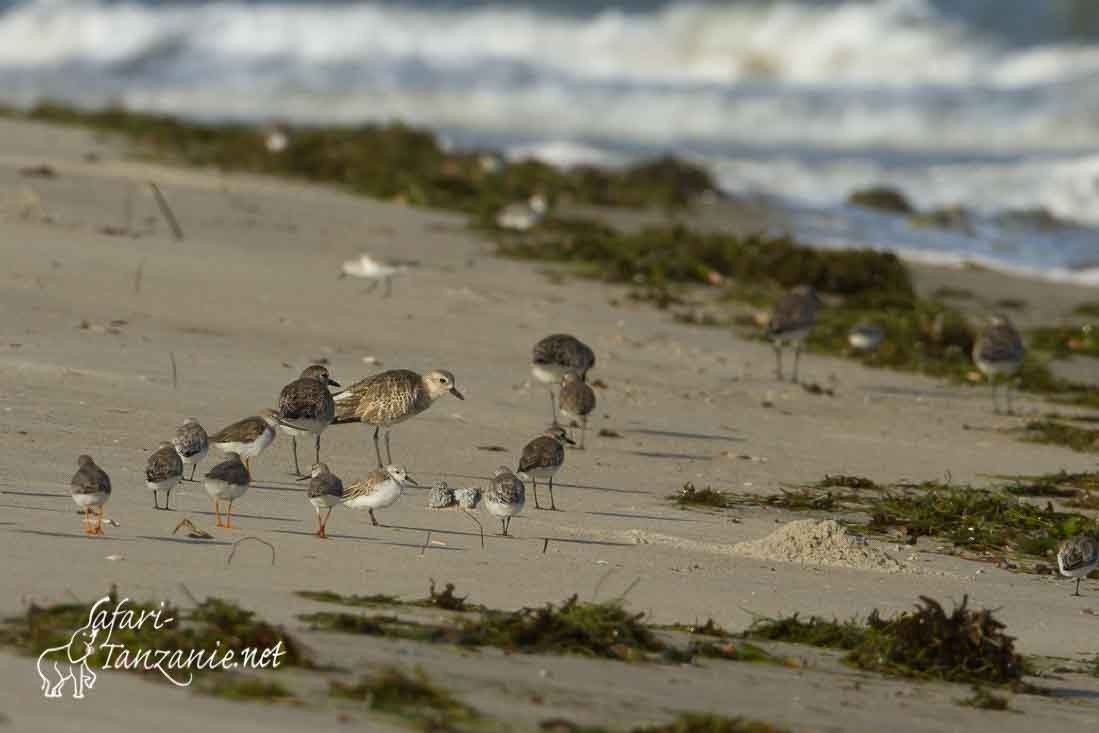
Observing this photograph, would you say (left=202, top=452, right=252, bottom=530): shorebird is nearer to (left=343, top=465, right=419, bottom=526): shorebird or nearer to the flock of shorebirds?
the flock of shorebirds

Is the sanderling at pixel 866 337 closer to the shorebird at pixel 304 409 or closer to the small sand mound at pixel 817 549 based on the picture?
the small sand mound at pixel 817 549

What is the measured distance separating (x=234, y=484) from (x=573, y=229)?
10.7 m

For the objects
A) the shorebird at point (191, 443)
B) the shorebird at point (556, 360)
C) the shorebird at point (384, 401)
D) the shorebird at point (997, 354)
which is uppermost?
the shorebird at point (997, 354)

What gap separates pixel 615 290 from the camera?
15.8 metres

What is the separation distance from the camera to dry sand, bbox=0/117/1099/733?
6469 mm

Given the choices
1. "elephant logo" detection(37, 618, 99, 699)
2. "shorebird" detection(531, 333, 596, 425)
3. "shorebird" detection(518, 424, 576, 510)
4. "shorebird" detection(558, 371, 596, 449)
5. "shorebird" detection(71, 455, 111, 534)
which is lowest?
"elephant logo" detection(37, 618, 99, 699)

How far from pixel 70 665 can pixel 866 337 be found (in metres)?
9.79

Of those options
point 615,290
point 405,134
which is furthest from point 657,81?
point 615,290

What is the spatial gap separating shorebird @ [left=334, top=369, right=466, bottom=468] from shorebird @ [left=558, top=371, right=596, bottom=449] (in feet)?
3.17

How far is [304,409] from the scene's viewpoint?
9.52 m

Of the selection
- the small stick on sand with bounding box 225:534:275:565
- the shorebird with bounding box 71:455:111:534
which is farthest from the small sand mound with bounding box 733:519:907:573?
the shorebird with bounding box 71:455:111:534

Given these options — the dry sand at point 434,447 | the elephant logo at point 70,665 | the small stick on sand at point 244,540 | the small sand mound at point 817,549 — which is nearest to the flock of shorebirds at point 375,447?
the dry sand at point 434,447

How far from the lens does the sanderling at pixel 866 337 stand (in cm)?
1462

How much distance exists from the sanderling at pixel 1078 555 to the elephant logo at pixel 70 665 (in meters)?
4.68
